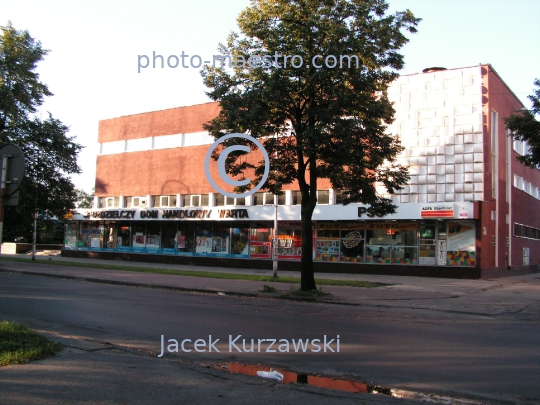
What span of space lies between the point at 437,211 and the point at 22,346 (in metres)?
24.5

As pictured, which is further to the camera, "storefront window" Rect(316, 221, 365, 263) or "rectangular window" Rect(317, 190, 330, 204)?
"rectangular window" Rect(317, 190, 330, 204)

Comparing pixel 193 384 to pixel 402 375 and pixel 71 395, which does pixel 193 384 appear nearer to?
pixel 71 395

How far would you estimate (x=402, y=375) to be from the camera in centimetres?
676

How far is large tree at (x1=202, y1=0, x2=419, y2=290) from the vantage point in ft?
50.7

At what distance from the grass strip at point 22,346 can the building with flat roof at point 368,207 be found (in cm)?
1281

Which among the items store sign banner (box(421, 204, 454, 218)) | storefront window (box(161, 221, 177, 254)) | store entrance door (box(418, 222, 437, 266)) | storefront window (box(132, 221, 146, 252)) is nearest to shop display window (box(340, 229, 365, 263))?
store entrance door (box(418, 222, 437, 266))

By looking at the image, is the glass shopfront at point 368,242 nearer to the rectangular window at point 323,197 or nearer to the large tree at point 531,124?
the rectangular window at point 323,197

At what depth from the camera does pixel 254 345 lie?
8.50 metres

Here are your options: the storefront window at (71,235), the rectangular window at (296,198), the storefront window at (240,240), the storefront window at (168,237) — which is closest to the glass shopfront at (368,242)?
the rectangular window at (296,198)

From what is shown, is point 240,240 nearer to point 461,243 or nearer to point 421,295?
point 461,243

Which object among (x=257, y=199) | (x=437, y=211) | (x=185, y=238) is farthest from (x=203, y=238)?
(x=437, y=211)

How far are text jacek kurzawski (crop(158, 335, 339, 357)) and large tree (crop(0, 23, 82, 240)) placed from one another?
26.1 meters

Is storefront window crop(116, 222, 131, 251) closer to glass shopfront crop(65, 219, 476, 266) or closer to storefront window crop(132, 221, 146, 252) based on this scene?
glass shopfront crop(65, 219, 476, 266)

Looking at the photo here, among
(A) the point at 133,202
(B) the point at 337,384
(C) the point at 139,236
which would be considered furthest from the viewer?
(A) the point at 133,202
